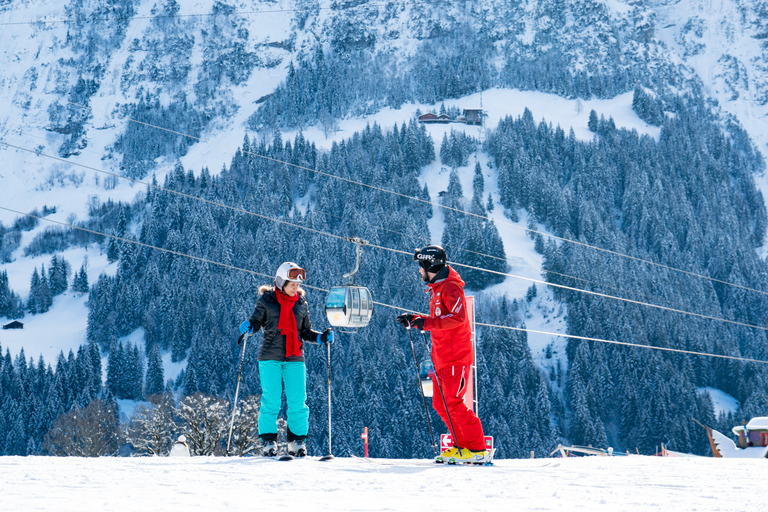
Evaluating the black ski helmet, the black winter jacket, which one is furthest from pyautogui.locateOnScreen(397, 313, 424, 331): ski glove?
the black winter jacket

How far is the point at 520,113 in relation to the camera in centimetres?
14275

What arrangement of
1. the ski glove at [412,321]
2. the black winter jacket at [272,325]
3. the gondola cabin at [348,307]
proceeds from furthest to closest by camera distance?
the gondola cabin at [348,307]
the black winter jacket at [272,325]
the ski glove at [412,321]

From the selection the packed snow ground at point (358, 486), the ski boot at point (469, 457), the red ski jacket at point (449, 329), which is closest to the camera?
the packed snow ground at point (358, 486)

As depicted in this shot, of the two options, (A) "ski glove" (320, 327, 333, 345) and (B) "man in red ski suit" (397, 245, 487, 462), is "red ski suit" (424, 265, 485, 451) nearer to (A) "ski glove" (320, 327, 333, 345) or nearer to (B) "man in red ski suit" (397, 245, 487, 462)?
(B) "man in red ski suit" (397, 245, 487, 462)

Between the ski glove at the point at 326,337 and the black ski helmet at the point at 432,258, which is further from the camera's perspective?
the ski glove at the point at 326,337

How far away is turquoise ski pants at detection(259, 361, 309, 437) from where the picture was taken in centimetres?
803

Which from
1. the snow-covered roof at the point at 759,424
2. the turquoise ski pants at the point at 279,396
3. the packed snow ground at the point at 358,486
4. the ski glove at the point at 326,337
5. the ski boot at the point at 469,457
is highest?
the ski glove at the point at 326,337

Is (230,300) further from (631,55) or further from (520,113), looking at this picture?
(631,55)

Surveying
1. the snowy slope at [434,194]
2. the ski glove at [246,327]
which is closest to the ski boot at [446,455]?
the ski glove at [246,327]

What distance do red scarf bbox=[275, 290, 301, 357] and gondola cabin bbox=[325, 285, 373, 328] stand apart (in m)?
6.71

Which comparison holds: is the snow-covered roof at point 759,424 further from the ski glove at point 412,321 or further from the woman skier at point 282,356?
the woman skier at point 282,356

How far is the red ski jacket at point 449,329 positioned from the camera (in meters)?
7.64

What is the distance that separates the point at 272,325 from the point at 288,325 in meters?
0.16

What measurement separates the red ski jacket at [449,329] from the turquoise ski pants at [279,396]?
1.30m
